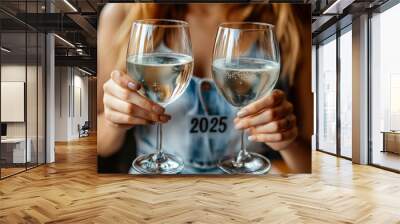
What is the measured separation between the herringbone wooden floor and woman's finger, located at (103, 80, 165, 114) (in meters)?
1.02

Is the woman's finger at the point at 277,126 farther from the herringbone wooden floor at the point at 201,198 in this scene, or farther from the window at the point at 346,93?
the window at the point at 346,93

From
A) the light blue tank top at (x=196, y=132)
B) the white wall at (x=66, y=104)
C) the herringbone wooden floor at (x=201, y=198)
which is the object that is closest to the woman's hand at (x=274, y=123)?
the light blue tank top at (x=196, y=132)

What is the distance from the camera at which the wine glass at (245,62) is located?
87.0 inches

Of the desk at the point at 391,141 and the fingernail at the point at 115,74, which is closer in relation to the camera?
the fingernail at the point at 115,74

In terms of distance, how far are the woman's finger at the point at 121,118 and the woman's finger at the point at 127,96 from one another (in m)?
0.24

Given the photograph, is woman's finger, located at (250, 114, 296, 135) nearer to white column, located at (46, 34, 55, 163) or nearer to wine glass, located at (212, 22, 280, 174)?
wine glass, located at (212, 22, 280, 174)

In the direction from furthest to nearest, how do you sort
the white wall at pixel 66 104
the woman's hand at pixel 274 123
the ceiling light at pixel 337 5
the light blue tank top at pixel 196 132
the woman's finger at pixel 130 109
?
the white wall at pixel 66 104 → the ceiling light at pixel 337 5 → the light blue tank top at pixel 196 132 → the woman's hand at pixel 274 123 → the woman's finger at pixel 130 109

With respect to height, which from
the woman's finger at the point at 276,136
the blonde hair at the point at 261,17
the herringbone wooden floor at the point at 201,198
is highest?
the blonde hair at the point at 261,17

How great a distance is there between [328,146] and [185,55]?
26.8 feet

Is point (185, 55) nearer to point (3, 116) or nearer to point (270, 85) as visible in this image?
point (270, 85)

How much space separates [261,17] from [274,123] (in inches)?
56.6

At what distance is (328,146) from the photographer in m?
9.78

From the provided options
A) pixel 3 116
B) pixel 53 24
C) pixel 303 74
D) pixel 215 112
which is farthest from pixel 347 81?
pixel 3 116

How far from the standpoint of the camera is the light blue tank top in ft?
17.3
